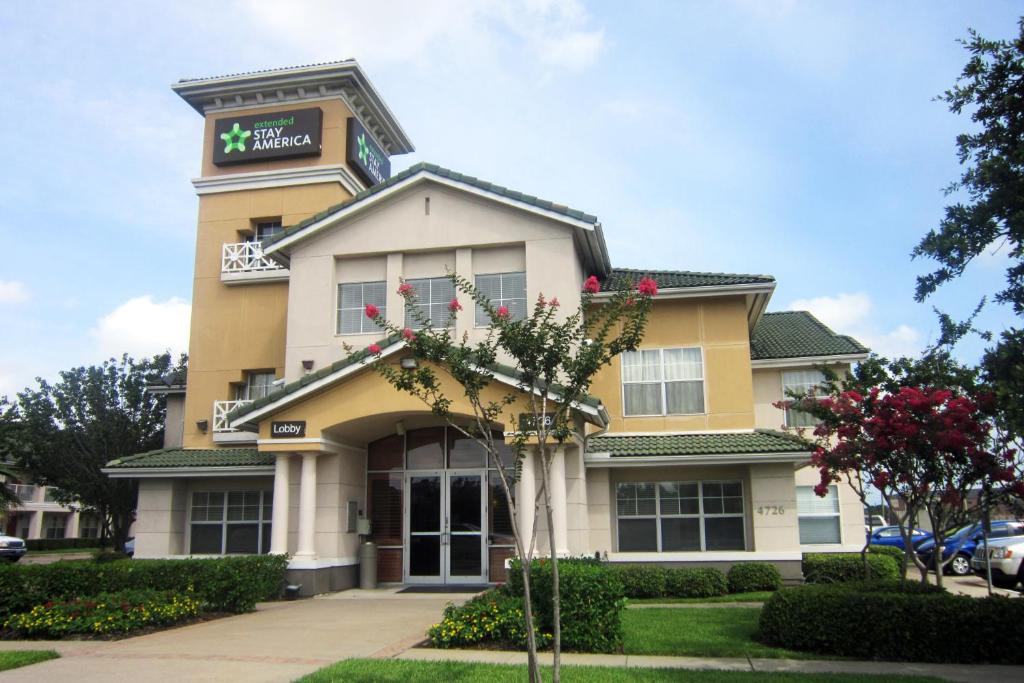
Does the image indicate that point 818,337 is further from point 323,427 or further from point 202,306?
point 202,306

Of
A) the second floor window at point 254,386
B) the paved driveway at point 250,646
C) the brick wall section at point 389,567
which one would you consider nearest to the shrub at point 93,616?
the paved driveway at point 250,646

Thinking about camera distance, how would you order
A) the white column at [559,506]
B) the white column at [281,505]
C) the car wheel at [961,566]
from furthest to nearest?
the car wheel at [961,566] → the white column at [281,505] → the white column at [559,506]

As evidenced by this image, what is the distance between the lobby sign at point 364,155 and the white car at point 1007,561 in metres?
19.0

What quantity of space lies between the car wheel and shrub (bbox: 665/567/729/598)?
34.9ft

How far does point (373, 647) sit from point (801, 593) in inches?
227

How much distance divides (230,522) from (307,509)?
4.41m

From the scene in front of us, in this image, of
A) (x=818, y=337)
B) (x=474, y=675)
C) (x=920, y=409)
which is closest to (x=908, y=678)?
(x=920, y=409)

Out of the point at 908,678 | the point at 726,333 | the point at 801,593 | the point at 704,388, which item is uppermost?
the point at 726,333

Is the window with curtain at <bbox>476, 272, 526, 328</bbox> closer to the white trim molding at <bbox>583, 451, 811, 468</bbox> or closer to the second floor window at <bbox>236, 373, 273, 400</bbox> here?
the white trim molding at <bbox>583, 451, 811, 468</bbox>

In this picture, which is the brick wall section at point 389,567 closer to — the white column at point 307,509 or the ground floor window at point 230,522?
the white column at point 307,509

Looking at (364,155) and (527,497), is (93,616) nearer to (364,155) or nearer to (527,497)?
(527,497)

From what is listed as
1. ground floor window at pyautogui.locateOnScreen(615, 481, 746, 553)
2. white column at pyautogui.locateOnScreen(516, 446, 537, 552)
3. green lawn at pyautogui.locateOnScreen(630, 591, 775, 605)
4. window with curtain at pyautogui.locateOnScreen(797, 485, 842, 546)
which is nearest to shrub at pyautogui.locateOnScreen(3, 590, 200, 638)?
white column at pyautogui.locateOnScreen(516, 446, 537, 552)

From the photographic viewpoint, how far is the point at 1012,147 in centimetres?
864

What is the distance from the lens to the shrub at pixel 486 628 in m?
11.2
